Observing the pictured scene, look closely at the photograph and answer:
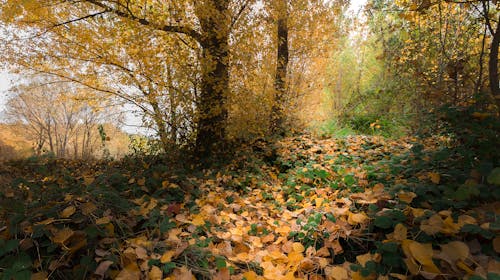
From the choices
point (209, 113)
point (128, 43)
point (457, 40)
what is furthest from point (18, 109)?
point (457, 40)

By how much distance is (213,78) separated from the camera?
4070 millimetres

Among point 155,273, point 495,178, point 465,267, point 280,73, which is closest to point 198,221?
point 155,273

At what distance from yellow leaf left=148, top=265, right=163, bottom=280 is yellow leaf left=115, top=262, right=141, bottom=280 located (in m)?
0.05

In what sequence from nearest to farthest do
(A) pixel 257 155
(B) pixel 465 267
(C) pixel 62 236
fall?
(B) pixel 465 267 → (C) pixel 62 236 → (A) pixel 257 155

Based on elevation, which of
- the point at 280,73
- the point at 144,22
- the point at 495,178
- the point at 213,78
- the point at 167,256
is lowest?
the point at 167,256

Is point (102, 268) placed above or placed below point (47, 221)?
below

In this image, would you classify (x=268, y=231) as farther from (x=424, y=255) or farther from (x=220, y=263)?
(x=424, y=255)

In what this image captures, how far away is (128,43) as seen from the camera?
13.4ft

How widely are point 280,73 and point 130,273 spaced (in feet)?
16.9

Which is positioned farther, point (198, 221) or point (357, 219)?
point (198, 221)

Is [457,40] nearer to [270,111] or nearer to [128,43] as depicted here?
[270,111]

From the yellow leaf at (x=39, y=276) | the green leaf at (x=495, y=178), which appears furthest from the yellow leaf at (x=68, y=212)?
the green leaf at (x=495, y=178)

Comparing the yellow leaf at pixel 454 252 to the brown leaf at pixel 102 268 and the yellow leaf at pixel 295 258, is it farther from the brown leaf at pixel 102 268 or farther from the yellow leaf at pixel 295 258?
the brown leaf at pixel 102 268

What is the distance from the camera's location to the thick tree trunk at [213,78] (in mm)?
3959
